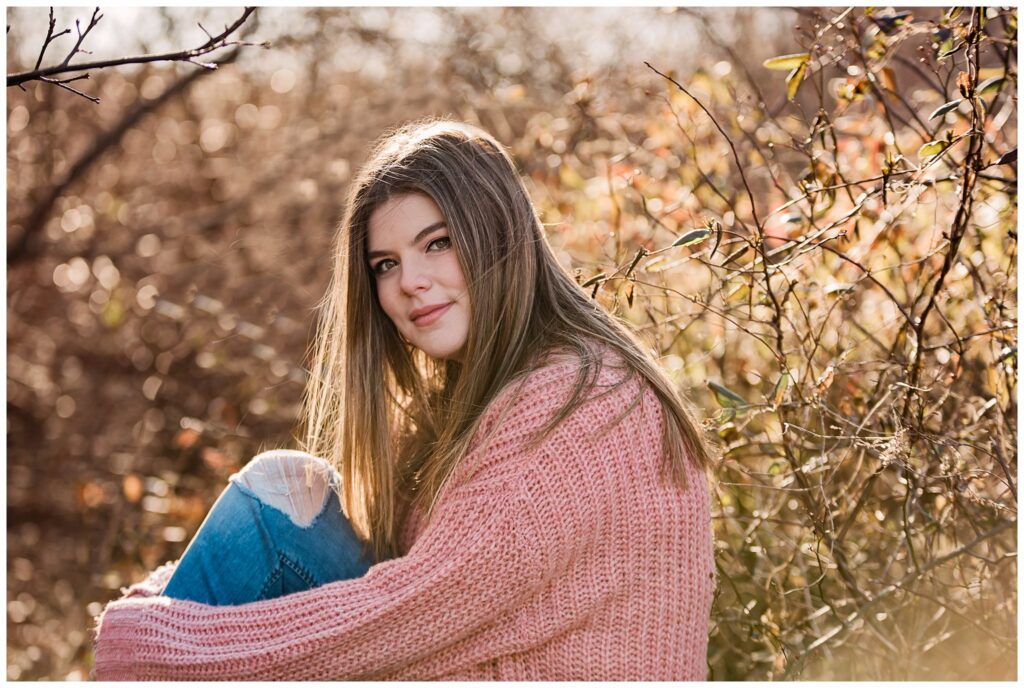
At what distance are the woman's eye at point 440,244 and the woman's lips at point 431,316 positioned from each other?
115 mm

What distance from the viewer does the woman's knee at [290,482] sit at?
6.71ft

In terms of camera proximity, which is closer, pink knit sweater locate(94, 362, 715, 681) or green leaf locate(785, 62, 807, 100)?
pink knit sweater locate(94, 362, 715, 681)

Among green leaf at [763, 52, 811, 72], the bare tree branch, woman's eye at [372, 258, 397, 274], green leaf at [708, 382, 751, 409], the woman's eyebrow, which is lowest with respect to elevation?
green leaf at [708, 382, 751, 409]

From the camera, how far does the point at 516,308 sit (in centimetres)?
191

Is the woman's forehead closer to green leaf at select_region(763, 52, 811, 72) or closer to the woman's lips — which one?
the woman's lips

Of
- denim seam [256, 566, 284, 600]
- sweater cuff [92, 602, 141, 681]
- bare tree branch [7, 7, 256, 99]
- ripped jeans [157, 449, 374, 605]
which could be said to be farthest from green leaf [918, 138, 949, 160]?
sweater cuff [92, 602, 141, 681]

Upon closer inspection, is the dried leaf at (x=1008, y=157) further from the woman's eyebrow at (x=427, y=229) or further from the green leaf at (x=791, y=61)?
the woman's eyebrow at (x=427, y=229)

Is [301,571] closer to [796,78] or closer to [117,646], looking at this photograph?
[117,646]

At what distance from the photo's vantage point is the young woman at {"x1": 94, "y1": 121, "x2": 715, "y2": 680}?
1662 mm

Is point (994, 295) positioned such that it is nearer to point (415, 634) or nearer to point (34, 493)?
point (415, 634)

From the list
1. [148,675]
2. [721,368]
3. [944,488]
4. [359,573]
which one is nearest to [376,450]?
[359,573]

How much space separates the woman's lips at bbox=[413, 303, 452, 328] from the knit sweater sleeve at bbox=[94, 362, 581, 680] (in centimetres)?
31

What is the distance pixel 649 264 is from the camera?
199 cm

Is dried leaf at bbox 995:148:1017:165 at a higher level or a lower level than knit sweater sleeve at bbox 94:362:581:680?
higher
